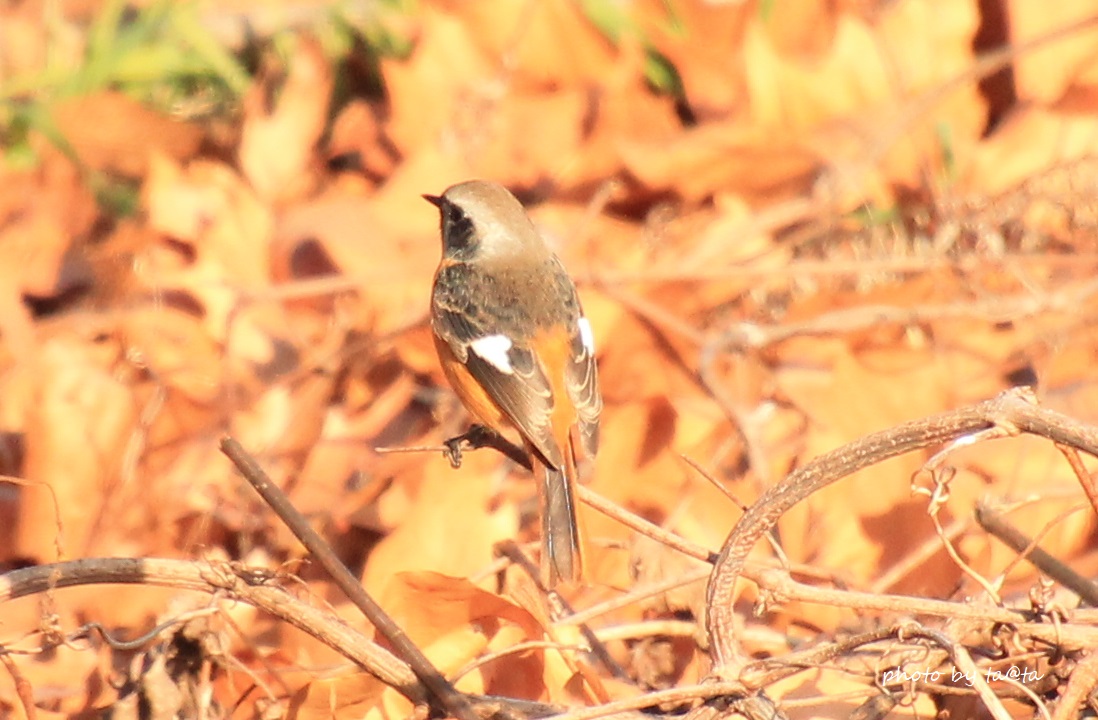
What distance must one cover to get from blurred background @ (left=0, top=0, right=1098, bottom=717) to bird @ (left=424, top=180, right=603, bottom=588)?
206mm

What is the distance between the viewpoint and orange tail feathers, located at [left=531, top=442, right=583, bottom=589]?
12.0 feet

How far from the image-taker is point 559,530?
3752 mm

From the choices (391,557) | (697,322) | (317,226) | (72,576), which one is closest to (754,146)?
(697,322)

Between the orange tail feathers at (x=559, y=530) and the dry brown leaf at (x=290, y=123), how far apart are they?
3279mm

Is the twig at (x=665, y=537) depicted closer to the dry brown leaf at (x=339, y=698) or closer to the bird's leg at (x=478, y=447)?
the dry brown leaf at (x=339, y=698)

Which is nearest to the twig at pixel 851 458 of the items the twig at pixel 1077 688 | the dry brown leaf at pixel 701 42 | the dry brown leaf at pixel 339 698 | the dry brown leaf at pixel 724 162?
the twig at pixel 1077 688

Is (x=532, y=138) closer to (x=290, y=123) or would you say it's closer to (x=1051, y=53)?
(x=290, y=123)

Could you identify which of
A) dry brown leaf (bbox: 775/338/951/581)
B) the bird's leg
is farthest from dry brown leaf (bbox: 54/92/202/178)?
dry brown leaf (bbox: 775/338/951/581)

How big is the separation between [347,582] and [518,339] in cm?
202

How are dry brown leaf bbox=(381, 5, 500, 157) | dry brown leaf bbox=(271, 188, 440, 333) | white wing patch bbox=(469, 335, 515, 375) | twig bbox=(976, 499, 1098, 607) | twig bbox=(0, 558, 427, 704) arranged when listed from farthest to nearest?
dry brown leaf bbox=(381, 5, 500, 157)
dry brown leaf bbox=(271, 188, 440, 333)
white wing patch bbox=(469, 335, 515, 375)
twig bbox=(976, 499, 1098, 607)
twig bbox=(0, 558, 427, 704)

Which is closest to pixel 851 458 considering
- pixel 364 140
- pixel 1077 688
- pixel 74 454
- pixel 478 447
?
pixel 1077 688

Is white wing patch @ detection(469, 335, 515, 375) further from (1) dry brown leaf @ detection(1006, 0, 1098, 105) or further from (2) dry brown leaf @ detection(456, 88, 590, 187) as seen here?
(1) dry brown leaf @ detection(1006, 0, 1098, 105)

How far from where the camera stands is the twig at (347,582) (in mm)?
2629

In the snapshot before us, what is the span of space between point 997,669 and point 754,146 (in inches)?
129
